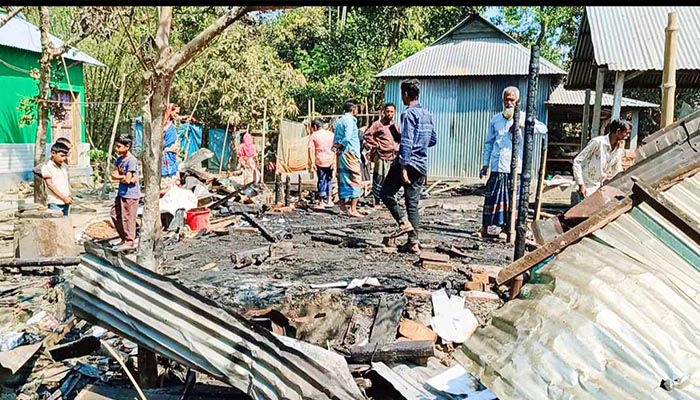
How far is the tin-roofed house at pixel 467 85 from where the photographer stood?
64.5 ft

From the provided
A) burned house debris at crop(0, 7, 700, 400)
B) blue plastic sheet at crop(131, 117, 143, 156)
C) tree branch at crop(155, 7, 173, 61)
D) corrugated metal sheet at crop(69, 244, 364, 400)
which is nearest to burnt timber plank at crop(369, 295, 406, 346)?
burned house debris at crop(0, 7, 700, 400)

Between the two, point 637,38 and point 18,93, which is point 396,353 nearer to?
point 637,38

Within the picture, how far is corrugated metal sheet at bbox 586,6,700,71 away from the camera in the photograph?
37.8ft

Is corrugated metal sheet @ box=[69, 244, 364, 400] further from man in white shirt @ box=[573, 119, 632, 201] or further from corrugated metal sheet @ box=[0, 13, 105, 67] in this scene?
corrugated metal sheet @ box=[0, 13, 105, 67]

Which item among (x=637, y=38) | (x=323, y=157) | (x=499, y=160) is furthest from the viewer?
(x=637, y=38)

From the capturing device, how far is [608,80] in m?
15.8

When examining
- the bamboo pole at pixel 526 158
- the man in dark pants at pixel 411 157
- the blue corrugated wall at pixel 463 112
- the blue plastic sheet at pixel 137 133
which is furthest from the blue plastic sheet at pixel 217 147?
the bamboo pole at pixel 526 158

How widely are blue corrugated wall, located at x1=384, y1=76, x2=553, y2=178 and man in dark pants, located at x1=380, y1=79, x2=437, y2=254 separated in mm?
12991

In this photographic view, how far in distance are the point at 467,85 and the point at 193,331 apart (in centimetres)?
1808

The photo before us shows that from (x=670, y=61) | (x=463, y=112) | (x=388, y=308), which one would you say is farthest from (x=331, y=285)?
(x=463, y=112)

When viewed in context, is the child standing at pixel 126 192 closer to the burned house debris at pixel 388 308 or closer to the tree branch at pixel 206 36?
the burned house debris at pixel 388 308

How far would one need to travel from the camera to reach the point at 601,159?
685 centimetres

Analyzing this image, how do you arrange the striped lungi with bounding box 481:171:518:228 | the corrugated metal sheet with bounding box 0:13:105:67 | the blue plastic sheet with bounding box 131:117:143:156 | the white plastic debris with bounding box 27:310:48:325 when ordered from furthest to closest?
the blue plastic sheet with bounding box 131:117:143:156 < the corrugated metal sheet with bounding box 0:13:105:67 < the striped lungi with bounding box 481:171:518:228 < the white plastic debris with bounding box 27:310:48:325

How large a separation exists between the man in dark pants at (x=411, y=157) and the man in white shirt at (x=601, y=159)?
1.79 meters
